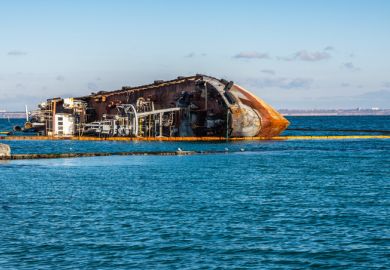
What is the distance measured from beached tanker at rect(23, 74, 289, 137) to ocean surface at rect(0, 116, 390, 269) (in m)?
44.0

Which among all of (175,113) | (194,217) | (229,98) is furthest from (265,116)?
(194,217)

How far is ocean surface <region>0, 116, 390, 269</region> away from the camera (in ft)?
80.4

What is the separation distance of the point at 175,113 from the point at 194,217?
7823 centimetres

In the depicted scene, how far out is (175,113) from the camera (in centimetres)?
11081

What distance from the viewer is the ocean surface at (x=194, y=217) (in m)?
24.5

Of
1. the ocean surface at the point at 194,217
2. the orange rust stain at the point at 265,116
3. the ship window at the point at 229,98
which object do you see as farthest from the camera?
the orange rust stain at the point at 265,116

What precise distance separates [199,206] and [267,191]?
27.5ft

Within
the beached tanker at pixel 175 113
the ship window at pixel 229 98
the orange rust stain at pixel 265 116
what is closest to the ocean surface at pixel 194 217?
the ship window at pixel 229 98

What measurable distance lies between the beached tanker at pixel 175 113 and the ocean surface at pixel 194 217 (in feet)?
144

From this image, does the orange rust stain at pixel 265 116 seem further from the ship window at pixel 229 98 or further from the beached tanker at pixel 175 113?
the ship window at pixel 229 98

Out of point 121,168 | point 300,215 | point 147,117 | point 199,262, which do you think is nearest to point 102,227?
point 199,262

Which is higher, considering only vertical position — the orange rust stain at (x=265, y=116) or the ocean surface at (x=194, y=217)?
the orange rust stain at (x=265, y=116)

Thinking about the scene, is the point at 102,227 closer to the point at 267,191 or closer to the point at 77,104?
the point at 267,191

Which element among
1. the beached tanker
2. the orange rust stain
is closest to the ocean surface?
the beached tanker
